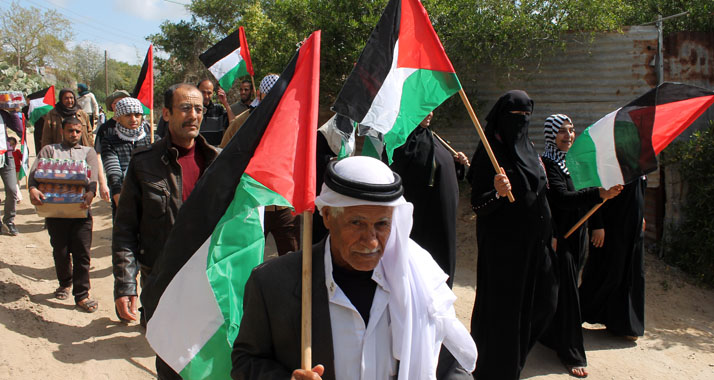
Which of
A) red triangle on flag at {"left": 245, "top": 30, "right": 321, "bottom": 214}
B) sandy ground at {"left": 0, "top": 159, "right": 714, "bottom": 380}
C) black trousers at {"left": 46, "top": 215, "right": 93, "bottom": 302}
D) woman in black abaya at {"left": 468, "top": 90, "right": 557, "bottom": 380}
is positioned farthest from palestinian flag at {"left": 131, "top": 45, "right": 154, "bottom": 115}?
red triangle on flag at {"left": 245, "top": 30, "right": 321, "bottom": 214}

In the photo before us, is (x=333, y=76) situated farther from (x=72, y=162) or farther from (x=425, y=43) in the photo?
(x=425, y=43)

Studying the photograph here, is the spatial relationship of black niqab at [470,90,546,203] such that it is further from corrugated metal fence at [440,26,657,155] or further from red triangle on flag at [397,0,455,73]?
corrugated metal fence at [440,26,657,155]

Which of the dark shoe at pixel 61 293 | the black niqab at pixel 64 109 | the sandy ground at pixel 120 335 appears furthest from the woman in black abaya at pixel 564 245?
the black niqab at pixel 64 109

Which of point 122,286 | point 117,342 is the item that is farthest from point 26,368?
point 122,286

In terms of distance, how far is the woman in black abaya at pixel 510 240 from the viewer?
406 cm

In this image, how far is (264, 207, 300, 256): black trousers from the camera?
15.8ft

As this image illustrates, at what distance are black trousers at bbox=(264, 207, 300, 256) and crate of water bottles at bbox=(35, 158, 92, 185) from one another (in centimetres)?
191

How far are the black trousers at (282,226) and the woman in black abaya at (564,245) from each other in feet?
7.03

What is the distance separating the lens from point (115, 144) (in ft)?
16.9

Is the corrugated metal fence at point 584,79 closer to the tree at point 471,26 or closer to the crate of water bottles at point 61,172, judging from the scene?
the tree at point 471,26

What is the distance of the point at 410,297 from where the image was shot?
73.0 inches

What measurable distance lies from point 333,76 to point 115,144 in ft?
13.0

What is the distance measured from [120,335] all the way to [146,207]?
2.06 meters

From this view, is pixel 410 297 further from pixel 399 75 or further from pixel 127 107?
pixel 127 107
